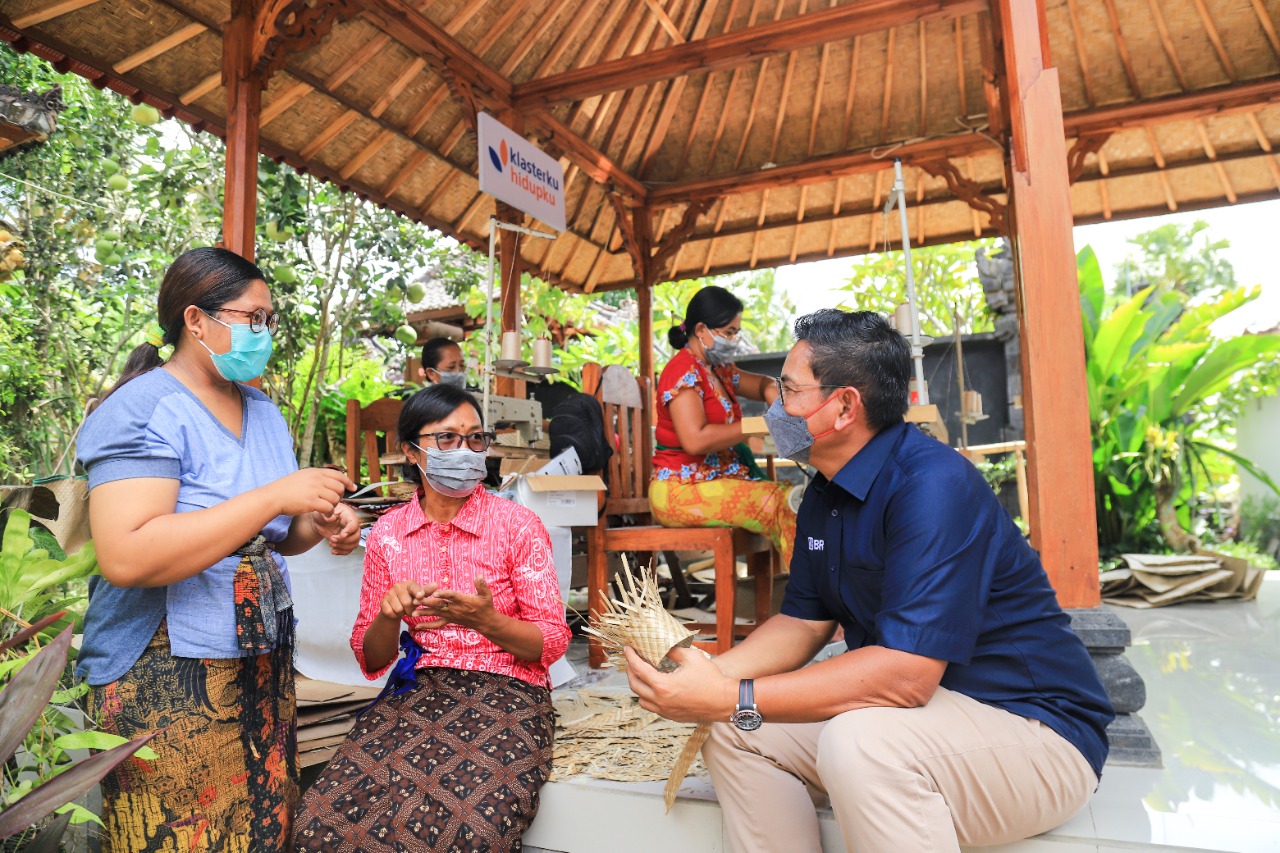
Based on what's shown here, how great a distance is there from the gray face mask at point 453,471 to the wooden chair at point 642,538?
2.89ft

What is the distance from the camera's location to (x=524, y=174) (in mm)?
4633

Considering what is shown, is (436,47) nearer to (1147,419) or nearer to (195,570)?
(195,570)

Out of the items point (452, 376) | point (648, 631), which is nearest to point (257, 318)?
point (648, 631)

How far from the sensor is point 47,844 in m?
1.35

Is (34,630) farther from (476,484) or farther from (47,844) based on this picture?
(476,484)

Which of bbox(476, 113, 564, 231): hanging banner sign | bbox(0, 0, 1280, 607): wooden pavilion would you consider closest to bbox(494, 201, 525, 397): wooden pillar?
bbox(0, 0, 1280, 607): wooden pavilion

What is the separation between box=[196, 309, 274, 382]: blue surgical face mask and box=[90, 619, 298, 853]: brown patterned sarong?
51 centimetres

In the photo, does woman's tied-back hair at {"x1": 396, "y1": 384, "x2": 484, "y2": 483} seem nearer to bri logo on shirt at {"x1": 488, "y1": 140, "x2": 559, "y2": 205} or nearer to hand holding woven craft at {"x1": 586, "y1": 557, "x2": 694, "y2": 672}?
hand holding woven craft at {"x1": 586, "y1": 557, "x2": 694, "y2": 672}

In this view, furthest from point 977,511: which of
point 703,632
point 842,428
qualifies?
point 703,632

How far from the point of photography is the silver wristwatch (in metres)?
1.46

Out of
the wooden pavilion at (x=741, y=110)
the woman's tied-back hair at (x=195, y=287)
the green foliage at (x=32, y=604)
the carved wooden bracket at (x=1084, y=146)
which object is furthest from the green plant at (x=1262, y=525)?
the green foliage at (x=32, y=604)

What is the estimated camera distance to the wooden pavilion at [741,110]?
146 inches

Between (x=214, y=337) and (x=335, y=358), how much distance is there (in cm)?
674

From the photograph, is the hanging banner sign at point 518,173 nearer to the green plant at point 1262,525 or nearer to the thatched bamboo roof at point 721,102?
the thatched bamboo roof at point 721,102
